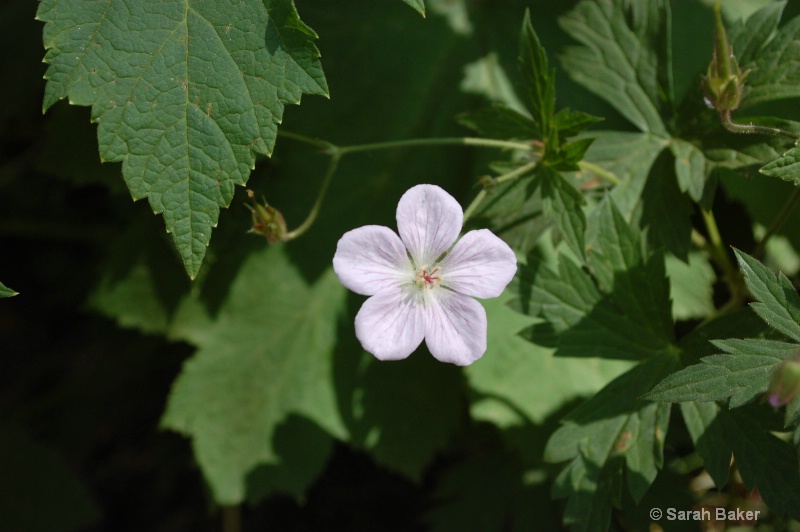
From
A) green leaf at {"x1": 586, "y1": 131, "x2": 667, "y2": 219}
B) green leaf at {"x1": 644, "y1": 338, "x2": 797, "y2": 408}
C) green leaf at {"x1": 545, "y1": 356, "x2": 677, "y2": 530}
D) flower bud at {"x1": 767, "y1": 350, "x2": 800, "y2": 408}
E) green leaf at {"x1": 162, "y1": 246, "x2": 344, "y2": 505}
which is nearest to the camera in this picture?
flower bud at {"x1": 767, "y1": 350, "x2": 800, "y2": 408}

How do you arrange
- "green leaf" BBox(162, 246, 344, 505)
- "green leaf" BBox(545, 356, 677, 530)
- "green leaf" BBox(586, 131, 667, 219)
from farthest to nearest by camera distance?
"green leaf" BBox(162, 246, 344, 505)
"green leaf" BBox(586, 131, 667, 219)
"green leaf" BBox(545, 356, 677, 530)

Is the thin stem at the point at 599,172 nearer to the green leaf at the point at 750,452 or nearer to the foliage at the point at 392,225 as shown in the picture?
the foliage at the point at 392,225

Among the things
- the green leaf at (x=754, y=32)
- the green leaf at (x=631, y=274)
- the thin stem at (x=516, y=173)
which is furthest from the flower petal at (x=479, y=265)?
the green leaf at (x=754, y=32)

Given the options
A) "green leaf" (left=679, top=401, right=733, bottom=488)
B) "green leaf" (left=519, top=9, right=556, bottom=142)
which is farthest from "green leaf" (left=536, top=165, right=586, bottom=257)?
"green leaf" (left=679, top=401, right=733, bottom=488)

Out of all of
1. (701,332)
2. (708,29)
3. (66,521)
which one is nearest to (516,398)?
(701,332)

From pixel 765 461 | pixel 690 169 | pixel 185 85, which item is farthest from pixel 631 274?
pixel 185 85

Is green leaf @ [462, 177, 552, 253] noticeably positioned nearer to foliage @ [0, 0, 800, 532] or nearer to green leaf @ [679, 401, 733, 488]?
foliage @ [0, 0, 800, 532]
